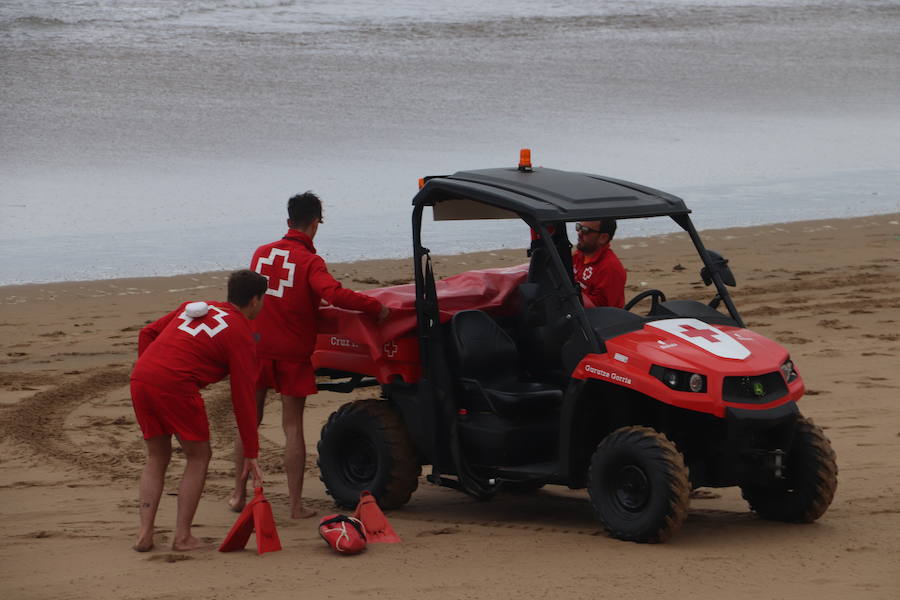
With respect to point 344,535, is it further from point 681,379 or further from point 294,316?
point 681,379

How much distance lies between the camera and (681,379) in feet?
20.4

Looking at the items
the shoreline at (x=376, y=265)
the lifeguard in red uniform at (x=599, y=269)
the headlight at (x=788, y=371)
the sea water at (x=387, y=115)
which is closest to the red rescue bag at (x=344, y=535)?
the headlight at (x=788, y=371)

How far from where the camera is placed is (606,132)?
25234 millimetres

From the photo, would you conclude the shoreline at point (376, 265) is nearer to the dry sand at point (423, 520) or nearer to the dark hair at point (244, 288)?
the dry sand at point (423, 520)

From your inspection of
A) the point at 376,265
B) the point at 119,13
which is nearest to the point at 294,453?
the point at 376,265

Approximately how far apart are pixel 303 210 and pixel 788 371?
2.44 meters

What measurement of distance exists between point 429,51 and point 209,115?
33.5ft

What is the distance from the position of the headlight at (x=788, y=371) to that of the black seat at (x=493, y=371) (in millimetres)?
1056

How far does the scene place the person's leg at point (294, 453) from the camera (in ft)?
23.5

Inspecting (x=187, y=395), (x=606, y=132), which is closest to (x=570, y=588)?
(x=187, y=395)

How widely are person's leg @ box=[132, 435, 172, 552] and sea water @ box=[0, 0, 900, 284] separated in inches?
337

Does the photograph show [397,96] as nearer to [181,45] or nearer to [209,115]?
[209,115]

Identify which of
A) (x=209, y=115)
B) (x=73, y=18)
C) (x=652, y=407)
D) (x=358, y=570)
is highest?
(x=73, y=18)

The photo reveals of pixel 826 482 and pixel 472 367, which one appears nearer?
pixel 826 482
